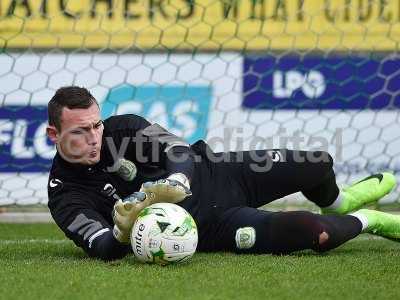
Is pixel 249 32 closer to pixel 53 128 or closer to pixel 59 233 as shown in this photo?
pixel 59 233

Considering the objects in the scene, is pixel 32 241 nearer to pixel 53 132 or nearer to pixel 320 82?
pixel 53 132

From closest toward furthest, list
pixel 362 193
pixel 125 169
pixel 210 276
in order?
1. pixel 210 276
2. pixel 125 169
3. pixel 362 193

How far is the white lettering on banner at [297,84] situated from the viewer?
21.1 ft

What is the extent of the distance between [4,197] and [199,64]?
5.01ft

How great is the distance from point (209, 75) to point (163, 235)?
285 centimetres

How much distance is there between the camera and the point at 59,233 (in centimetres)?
531

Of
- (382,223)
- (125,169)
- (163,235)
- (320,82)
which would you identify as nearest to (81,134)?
(125,169)

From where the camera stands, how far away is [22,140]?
6.18m

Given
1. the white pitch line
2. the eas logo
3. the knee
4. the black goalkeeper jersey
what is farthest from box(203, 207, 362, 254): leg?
the eas logo

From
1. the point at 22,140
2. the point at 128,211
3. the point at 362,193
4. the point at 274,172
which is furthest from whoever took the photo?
the point at 22,140

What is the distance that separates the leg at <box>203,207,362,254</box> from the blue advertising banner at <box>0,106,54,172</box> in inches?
90.5

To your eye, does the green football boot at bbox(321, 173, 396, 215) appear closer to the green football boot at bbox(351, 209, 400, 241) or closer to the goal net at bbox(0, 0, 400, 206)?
the green football boot at bbox(351, 209, 400, 241)

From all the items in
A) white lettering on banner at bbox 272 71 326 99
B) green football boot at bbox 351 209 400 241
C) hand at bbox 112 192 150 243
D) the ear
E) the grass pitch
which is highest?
white lettering on banner at bbox 272 71 326 99

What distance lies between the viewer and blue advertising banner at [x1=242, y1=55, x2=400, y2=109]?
6.42 metres
